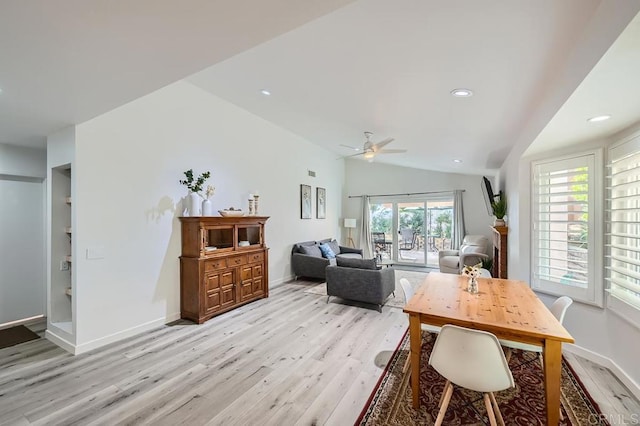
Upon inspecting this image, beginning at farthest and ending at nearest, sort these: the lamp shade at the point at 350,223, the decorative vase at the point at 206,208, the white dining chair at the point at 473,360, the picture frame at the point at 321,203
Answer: the lamp shade at the point at 350,223, the picture frame at the point at 321,203, the decorative vase at the point at 206,208, the white dining chair at the point at 473,360

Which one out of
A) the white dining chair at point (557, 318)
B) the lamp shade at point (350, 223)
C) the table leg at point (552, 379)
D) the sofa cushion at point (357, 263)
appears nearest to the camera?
the table leg at point (552, 379)

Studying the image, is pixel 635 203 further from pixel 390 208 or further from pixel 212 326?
pixel 390 208

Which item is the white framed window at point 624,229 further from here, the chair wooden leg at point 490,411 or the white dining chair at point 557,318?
the chair wooden leg at point 490,411

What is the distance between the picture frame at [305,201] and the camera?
6.88 metres

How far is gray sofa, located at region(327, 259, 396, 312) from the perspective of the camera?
4.29 m

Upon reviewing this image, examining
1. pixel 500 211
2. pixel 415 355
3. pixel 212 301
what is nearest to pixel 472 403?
pixel 415 355

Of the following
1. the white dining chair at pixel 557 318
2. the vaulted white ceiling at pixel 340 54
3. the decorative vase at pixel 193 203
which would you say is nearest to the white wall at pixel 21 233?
the vaulted white ceiling at pixel 340 54

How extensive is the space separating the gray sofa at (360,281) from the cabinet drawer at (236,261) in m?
1.41

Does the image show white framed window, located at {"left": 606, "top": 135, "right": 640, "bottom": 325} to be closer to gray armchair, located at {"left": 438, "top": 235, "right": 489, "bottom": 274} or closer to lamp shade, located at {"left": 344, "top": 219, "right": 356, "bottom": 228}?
gray armchair, located at {"left": 438, "top": 235, "right": 489, "bottom": 274}

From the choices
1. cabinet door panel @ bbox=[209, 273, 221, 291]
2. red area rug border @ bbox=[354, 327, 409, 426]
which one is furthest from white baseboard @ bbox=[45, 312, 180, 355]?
red area rug border @ bbox=[354, 327, 409, 426]

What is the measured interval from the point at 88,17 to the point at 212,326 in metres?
3.45

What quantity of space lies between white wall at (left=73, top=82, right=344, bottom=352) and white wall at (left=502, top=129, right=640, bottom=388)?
14.2 feet

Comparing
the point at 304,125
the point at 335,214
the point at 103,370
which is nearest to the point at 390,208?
the point at 335,214

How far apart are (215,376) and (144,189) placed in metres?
2.48
